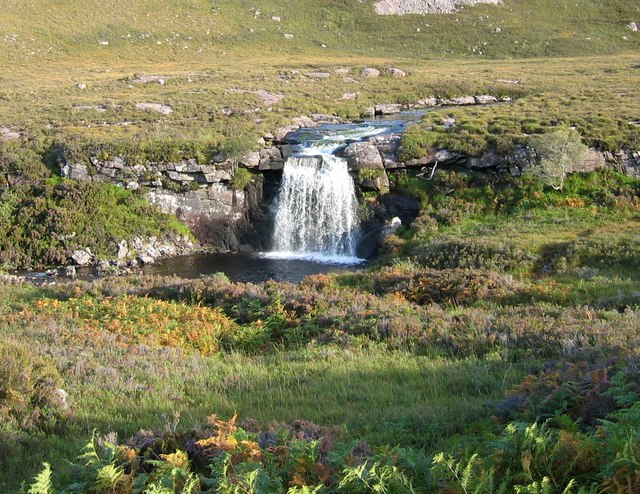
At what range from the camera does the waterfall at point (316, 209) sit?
105ft

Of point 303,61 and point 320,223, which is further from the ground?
point 303,61

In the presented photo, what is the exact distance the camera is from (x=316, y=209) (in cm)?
3231

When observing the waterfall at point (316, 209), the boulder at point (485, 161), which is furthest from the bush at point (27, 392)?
the boulder at point (485, 161)

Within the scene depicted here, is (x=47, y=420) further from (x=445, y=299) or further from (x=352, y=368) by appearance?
(x=445, y=299)

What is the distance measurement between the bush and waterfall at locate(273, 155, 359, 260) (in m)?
23.5

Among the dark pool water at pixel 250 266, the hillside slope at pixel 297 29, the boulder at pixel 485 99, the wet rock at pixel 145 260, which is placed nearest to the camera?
the dark pool water at pixel 250 266

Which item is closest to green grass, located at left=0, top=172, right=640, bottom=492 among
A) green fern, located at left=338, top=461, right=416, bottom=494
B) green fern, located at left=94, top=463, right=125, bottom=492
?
green fern, located at left=94, top=463, right=125, bottom=492

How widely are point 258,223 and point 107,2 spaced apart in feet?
254

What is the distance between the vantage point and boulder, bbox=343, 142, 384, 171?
1283 inches

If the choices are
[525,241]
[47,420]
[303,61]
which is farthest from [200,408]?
[303,61]

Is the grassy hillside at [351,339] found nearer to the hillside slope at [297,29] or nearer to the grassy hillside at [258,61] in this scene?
the grassy hillside at [258,61]

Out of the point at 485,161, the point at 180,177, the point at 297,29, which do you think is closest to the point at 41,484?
the point at 180,177

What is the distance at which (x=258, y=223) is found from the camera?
3291 cm

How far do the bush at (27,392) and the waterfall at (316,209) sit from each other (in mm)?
23452
